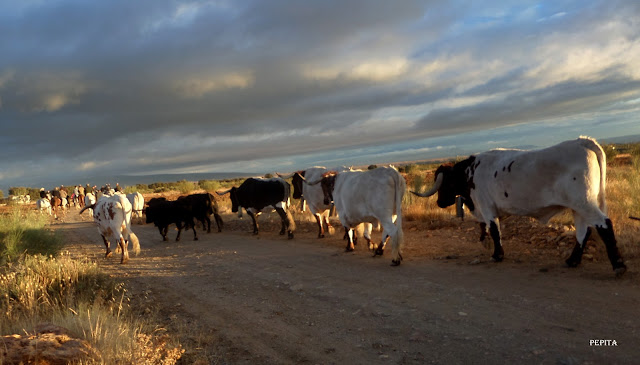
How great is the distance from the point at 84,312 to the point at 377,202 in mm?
5494

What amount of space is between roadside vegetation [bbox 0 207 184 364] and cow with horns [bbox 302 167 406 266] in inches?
187

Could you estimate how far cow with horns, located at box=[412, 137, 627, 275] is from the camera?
5.79 m

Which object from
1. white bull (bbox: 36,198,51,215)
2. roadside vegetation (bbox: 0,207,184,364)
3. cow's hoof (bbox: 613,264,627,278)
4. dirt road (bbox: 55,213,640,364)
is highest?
white bull (bbox: 36,198,51,215)

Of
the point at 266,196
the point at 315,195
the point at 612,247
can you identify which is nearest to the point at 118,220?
the point at 266,196

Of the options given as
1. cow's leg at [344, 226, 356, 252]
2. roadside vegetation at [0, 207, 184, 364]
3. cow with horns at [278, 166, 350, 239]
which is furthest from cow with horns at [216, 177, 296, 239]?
roadside vegetation at [0, 207, 184, 364]

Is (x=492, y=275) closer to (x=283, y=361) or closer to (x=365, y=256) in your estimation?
(x=365, y=256)

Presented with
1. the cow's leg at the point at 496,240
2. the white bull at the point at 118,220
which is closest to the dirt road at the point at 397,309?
the cow's leg at the point at 496,240

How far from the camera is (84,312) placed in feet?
16.4

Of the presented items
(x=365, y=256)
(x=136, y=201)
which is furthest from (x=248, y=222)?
(x=365, y=256)

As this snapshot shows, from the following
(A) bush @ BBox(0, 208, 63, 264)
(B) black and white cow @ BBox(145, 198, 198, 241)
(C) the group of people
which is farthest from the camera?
(C) the group of people

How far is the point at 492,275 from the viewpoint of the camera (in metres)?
6.45

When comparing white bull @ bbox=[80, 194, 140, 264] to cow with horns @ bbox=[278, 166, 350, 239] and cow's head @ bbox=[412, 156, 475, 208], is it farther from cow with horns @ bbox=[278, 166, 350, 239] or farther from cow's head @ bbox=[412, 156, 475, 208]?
cow's head @ bbox=[412, 156, 475, 208]

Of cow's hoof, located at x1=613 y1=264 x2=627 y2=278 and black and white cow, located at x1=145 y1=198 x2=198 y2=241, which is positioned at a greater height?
black and white cow, located at x1=145 y1=198 x2=198 y2=241

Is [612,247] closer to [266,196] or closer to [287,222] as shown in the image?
[287,222]
